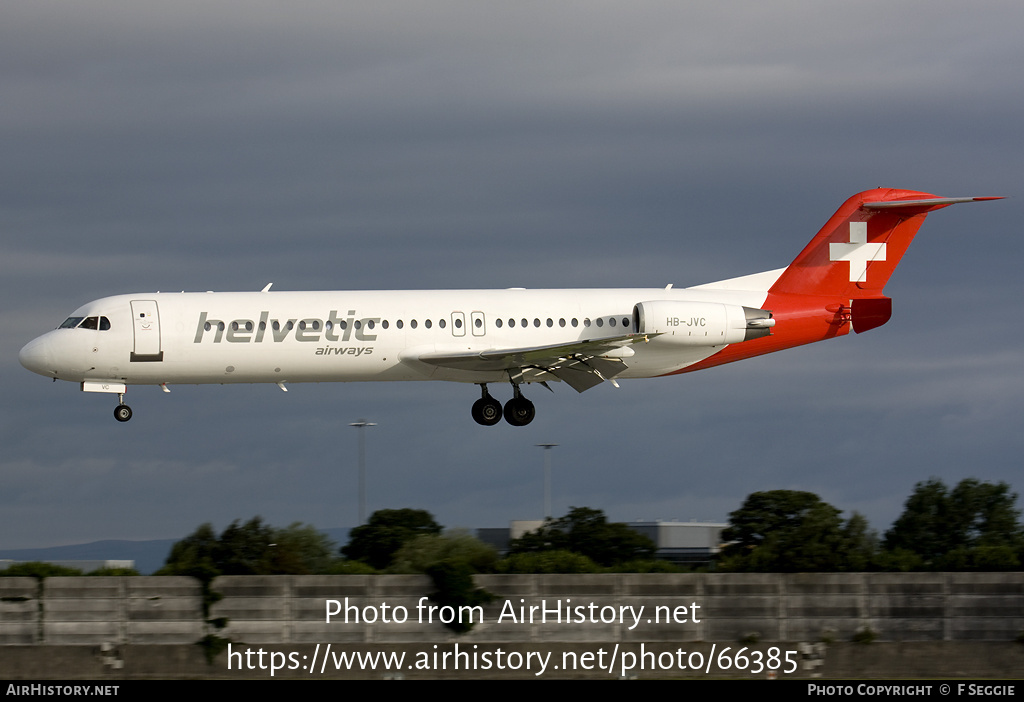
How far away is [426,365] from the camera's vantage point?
129 ft

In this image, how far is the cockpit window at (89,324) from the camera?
3878 centimetres

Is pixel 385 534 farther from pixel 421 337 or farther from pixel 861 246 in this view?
pixel 861 246

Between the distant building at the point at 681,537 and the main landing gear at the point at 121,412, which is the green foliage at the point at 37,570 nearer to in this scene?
the main landing gear at the point at 121,412

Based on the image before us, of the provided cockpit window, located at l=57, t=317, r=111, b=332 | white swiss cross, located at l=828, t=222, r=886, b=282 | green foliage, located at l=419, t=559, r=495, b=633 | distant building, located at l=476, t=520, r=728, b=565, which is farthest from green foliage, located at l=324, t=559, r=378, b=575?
distant building, located at l=476, t=520, r=728, b=565

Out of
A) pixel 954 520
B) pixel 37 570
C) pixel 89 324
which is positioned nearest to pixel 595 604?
pixel 89 324

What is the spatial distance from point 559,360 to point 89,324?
1267 centimetres

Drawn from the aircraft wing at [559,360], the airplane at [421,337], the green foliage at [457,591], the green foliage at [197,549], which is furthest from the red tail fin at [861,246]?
the green foliage at [197,549]

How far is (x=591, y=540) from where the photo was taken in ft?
166

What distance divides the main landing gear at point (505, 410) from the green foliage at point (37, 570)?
11980mm
